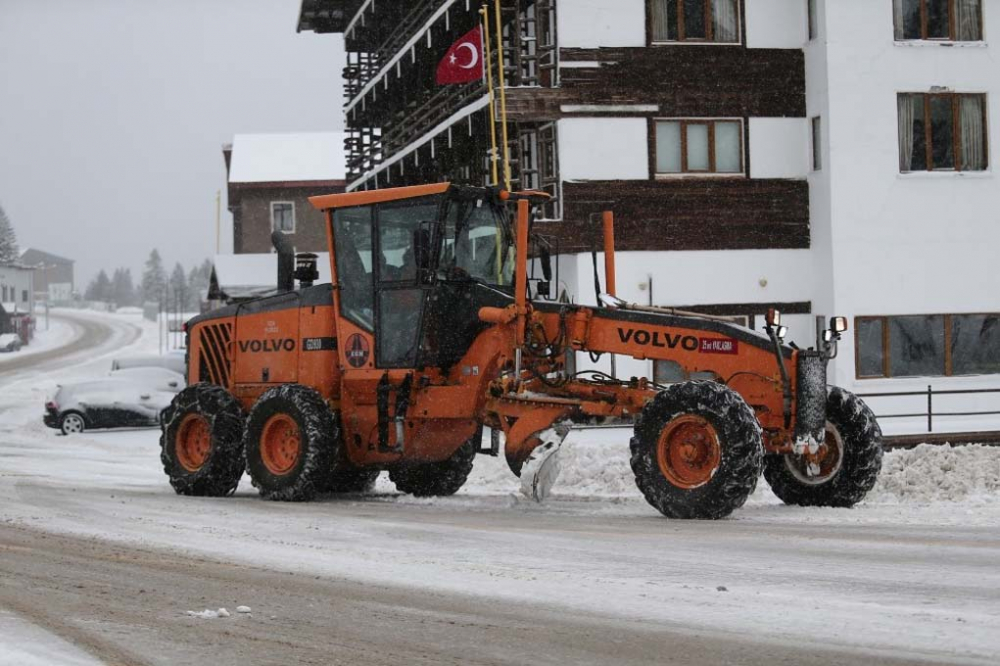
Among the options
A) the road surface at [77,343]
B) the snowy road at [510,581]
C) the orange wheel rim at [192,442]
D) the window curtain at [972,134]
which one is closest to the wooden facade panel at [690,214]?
the window curtain at [972,134]

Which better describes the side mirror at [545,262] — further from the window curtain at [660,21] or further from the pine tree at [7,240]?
the pine tree at [7,240]

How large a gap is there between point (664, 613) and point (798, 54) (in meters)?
22.3

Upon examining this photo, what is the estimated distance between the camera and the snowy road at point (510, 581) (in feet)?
21.3

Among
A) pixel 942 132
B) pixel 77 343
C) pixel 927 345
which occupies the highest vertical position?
pixel 942 132

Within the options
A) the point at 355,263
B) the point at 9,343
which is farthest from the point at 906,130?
the point at 9,343

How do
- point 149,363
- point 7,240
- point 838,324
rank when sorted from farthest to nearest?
1. point 7,240
2. point 149,363
3. point 838,324

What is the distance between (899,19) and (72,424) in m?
19.2

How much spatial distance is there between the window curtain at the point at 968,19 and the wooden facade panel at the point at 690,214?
4.18 metres

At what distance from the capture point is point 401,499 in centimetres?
1474

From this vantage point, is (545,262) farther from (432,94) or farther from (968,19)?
(432,94)

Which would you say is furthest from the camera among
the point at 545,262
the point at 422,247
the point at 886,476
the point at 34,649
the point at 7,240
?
the point at 7,240

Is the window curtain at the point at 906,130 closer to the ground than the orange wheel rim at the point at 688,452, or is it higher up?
higher up

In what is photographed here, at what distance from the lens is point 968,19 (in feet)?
90.3

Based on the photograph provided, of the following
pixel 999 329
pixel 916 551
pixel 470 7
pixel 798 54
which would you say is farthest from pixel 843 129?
pixel 916 551
